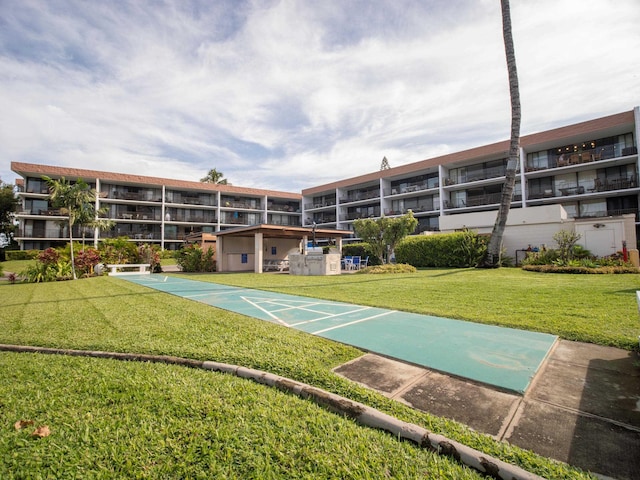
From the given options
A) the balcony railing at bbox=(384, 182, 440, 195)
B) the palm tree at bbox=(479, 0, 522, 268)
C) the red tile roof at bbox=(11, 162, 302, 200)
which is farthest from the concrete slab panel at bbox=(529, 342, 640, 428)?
the red tile roof at bbox=(11, 162, 302, 200)

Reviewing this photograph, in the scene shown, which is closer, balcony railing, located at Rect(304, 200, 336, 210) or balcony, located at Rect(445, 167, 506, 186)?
balcony, located at Rect(445, 167, 506, 186)

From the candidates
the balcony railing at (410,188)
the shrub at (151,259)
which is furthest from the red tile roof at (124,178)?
the shrub at (151,259)

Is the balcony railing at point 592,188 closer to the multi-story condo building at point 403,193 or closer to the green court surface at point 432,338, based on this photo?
the multi-story condo building at point 403,193

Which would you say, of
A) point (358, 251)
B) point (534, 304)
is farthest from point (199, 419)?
point (358, 251)

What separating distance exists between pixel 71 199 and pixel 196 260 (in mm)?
8252

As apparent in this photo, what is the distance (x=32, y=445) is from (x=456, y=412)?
3.39m

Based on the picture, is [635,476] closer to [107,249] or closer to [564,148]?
[107,249]

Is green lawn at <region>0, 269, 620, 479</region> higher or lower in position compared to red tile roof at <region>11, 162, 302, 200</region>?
lower

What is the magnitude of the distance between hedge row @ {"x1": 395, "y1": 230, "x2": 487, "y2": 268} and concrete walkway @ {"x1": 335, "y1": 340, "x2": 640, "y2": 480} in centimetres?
1627

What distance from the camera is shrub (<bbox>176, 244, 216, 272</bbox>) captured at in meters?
23.1


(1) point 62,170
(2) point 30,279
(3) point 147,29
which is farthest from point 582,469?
(1) point 62,170

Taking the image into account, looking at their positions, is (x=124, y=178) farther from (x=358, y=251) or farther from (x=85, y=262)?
(x=358, y=251)

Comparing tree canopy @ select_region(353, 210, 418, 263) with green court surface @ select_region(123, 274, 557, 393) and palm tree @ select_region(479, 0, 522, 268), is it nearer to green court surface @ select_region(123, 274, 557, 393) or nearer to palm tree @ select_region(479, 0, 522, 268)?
palm tree @ select_region(479, 0, 522, 268)

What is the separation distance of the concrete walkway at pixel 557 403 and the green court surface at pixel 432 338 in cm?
22
